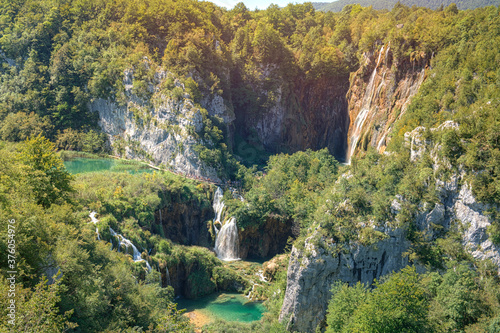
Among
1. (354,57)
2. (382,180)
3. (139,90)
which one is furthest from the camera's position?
(354,57)

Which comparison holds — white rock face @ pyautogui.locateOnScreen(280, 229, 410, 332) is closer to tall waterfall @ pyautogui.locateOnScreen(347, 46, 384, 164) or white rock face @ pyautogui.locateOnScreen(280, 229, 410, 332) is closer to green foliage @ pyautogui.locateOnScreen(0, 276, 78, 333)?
green foliage @ pyautogui.locateOnScreen(0, 276, 78, 333)

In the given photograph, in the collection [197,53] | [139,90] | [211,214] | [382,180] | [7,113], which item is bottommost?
[211,214]

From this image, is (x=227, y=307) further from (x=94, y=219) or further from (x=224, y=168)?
(x=224, y=168)

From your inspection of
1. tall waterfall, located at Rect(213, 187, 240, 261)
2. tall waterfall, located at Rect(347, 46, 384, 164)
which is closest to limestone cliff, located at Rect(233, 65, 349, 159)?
tall waterfall, located at Rect(347, 46, 384, 164)

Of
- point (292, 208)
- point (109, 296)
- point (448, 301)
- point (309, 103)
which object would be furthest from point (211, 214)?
point (309, 103)

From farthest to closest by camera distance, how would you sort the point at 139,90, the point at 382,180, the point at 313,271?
the point at 139,90, the point at 382,180, the point at 313,271

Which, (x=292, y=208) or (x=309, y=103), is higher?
(x=309, y=103)

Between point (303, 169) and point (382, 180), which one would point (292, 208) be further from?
point (382, 180)
